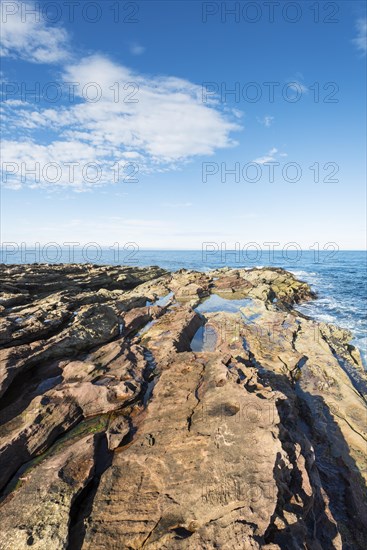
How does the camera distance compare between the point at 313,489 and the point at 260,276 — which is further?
the point at 260,276

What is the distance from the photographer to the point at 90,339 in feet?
43.3

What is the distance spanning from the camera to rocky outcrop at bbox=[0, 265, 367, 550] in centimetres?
503

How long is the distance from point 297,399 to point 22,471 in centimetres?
946

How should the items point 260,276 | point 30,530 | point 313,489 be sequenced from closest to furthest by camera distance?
point 30,530
point 313,489
point 260,276

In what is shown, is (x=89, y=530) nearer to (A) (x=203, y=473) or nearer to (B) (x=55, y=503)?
(B) (x=55, y=503)

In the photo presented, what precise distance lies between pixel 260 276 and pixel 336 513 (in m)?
35.2

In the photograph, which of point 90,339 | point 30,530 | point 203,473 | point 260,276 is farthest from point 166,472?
point 260,276

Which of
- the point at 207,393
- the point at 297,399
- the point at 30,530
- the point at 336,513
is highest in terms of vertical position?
the point at 207,393

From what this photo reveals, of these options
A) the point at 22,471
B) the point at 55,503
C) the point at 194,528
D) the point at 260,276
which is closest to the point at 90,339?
the point at 22,471

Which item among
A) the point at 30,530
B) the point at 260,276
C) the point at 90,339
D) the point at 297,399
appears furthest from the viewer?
the point at 260,276

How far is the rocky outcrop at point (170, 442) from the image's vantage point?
503 cm

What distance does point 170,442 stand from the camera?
22.3 ft

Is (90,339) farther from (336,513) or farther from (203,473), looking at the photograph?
(336,513)

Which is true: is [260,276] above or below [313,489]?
above
